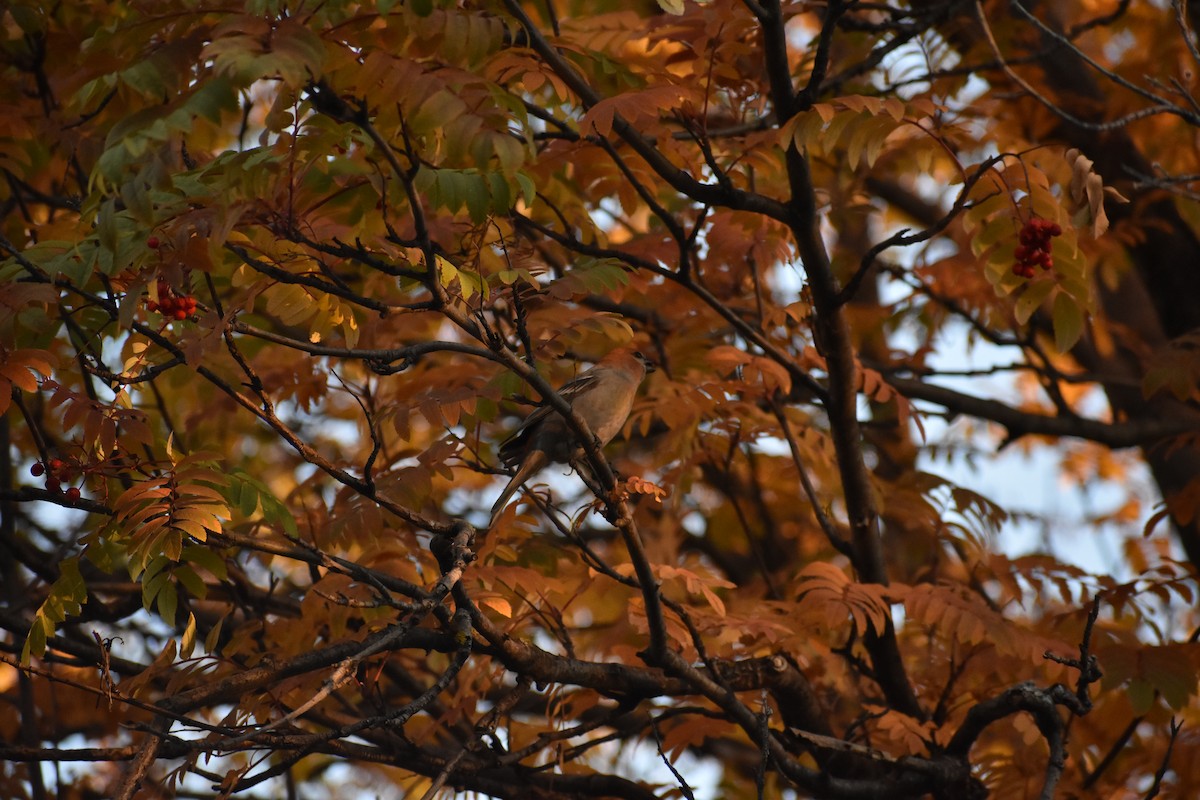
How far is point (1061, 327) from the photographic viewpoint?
4570mm

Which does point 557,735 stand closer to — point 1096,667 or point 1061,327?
point 1096,667

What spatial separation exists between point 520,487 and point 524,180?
1748 millimetres

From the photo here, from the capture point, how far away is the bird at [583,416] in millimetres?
5199

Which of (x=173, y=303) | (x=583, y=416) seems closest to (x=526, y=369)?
(x=173, y=303)

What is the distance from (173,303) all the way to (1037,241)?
10.6 feet

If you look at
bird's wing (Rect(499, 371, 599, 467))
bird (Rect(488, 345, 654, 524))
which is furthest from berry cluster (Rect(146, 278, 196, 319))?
bird's wing (Rect(499, 371, 599, 467))

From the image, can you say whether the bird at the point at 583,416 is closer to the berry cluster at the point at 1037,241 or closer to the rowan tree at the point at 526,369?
the rowan tree at the point at 526,369

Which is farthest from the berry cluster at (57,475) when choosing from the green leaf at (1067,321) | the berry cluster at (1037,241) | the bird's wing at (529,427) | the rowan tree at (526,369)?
the green leaf at (1067,321)

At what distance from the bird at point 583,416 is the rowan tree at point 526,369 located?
0.16 meters

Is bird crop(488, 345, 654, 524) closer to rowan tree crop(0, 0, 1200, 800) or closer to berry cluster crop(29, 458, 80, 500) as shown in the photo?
rowan tree crop(0, 0, 1200, 800)

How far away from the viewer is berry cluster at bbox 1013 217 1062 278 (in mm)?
4207

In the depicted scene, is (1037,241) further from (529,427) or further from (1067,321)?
(529,427)

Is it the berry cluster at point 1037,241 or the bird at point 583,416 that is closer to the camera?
the berry cluster at point 1037,241

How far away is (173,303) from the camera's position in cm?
371
